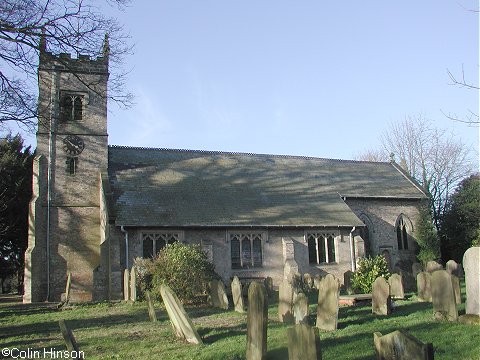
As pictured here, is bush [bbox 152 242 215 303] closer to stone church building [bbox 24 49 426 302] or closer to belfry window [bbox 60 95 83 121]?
stone church building [bbox 24 49 426 302]

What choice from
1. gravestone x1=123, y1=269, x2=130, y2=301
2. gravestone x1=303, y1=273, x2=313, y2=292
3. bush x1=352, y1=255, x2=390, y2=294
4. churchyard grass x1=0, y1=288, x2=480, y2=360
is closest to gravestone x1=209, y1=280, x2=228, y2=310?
churchyard grass x1=0, y1=288, x2=480, y2=360

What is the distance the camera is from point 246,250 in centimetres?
2370

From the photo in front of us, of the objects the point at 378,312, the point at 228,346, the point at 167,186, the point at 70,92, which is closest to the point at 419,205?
the point at 167,186

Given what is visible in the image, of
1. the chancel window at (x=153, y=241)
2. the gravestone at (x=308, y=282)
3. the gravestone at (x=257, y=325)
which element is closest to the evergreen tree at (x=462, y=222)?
the gravestone at (x=308, y=282)

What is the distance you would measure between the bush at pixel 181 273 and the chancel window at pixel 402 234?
16.5m

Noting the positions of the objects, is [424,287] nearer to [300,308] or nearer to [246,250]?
[300,308]

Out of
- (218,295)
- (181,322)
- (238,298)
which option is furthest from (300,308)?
(218,295)

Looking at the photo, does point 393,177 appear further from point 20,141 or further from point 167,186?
point 20,141

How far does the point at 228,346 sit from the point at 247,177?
64.5ft

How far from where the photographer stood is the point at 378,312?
39.4 ft

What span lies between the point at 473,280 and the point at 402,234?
20161 mm

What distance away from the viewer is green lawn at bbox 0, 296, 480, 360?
800 cm

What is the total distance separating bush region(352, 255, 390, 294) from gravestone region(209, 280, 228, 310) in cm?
564

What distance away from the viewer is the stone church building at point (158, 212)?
2192 centimetres
